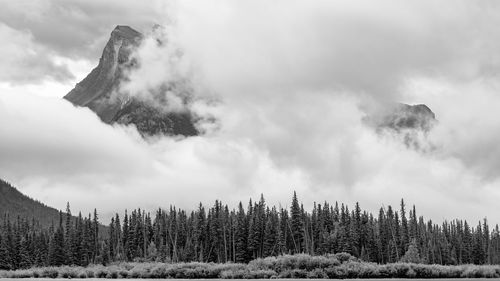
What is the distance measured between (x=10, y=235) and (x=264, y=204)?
67852mm

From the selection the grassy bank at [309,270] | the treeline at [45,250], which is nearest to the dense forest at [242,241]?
the treeline at [45,250]

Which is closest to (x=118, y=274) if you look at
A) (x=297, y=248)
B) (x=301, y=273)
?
(x=301, y=273)

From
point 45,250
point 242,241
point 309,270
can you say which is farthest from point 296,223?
point 309,270

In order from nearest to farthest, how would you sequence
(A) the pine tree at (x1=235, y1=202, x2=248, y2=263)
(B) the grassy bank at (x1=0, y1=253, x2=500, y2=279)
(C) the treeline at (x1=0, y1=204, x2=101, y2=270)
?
1. (B) the grassy bank at (x1=0, y1=253, x2=500, y2=279)
2. (A) the pine tree at (x1=235, y1=202, x2=248, y2=263)
3. (C) the treeline at (x1=0, y1=204, x2=101, y2=270)

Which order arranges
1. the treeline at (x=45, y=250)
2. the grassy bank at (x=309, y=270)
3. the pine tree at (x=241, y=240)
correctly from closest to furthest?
the grassy bank at (x=309, y=270)
the pine tree at (x=241, y=240)
the treeline at (x=45, y=250)

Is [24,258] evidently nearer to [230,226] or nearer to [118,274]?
[230,226]

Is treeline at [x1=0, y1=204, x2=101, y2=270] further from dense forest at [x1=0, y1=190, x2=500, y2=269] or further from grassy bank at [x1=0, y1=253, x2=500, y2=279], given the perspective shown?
grassy bank at [x1=0, y1=253, x2=500, y2=279]

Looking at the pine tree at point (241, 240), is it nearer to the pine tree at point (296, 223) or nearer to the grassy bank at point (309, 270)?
the pine tree at point (296, 223)

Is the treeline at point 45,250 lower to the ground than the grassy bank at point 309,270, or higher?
higher

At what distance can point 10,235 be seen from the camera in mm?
171125

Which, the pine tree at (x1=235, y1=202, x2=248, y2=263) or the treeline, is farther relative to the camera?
the treeline

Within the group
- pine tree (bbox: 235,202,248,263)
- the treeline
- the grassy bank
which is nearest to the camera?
the grassy bank

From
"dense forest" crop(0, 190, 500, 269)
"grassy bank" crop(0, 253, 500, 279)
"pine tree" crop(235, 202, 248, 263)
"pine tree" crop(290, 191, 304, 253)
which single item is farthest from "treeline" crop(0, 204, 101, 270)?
"grassy bank" crop(0, 253, 500, 279)

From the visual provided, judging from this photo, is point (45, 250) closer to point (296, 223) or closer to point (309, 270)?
point (296, 223)
